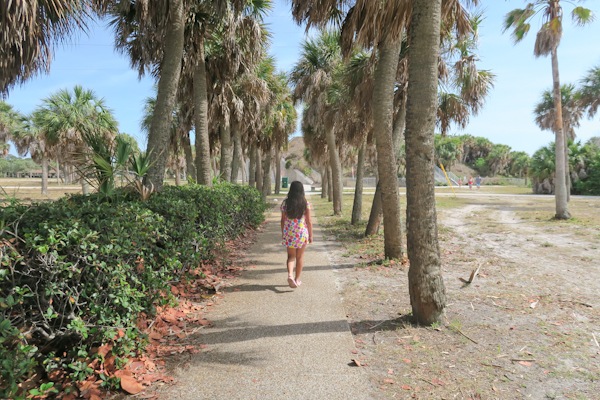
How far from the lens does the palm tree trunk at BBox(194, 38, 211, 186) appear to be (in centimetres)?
1063

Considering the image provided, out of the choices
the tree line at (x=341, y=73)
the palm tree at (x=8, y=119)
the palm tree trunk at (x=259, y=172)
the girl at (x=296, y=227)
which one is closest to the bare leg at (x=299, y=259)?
the girl at (x=296, y=227)

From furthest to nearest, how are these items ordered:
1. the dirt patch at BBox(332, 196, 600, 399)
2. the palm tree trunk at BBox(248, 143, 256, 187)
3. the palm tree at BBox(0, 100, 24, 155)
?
1. the palm tree at BBox(0, 100, 24, 155)
2. the palm tree trunk at BBox(248, 143, 256, 187)
3. the dirt patch at BBox(332, 196, 600, 399)

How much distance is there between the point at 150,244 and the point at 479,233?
11.0 metres

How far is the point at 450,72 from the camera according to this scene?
11.1 meters

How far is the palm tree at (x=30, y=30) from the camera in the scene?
17.0ft

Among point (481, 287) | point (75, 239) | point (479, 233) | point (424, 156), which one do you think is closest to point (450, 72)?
point (479, 233)

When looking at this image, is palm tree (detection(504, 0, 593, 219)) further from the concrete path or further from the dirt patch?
the concrete path

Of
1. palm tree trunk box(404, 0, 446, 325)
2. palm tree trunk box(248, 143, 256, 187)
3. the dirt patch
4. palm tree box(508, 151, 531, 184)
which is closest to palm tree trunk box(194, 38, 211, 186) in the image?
the dirt patch

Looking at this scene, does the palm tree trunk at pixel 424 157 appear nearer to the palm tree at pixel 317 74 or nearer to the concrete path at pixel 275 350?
the concrete path at pixel 275 350

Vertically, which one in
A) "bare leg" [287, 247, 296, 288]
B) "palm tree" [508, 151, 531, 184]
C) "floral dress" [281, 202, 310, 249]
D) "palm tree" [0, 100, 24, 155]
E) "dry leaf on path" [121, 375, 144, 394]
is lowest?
"dry leaf on path" [121, 375, 144, 394]

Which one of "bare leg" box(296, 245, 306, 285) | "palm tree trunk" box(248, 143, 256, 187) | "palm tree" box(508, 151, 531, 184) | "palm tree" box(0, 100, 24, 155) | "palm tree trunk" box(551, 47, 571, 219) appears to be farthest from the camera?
"palm tree" box(508, 151, 531, 184)

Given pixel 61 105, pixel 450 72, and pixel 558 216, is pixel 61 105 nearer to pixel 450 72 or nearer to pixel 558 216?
pixel 450 72

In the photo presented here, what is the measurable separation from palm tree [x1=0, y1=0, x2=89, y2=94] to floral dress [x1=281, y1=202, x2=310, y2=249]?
4554 millimetres

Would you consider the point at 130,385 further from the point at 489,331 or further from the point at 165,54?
the point at 165,54
